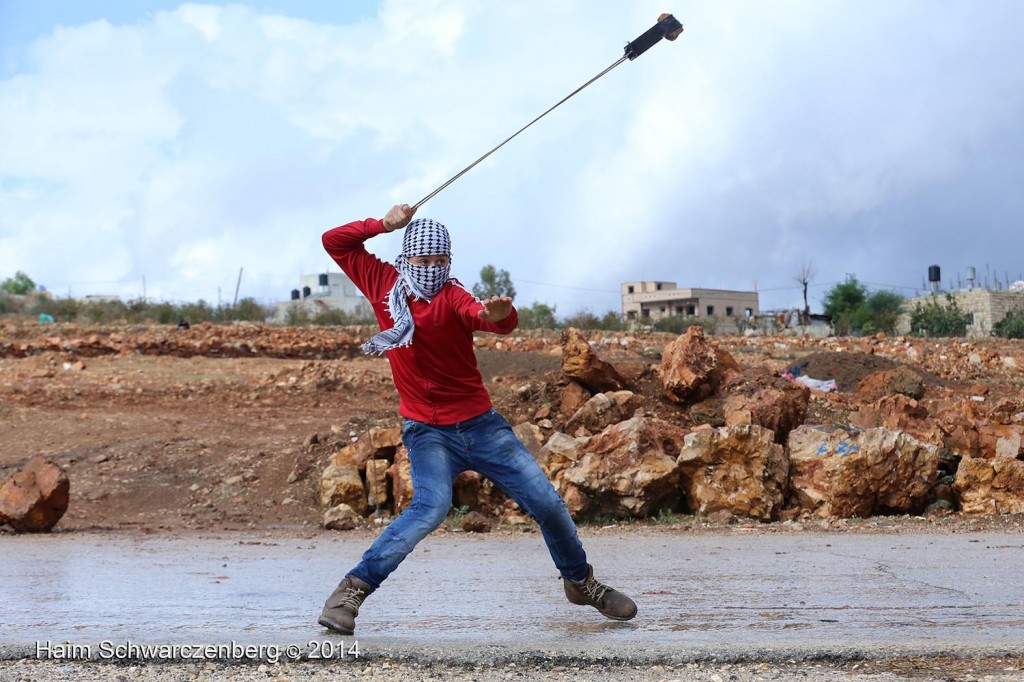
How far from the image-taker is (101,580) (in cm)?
720

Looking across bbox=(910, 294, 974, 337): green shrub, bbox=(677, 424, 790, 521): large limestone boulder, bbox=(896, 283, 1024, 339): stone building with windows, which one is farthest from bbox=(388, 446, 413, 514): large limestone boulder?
bbox=(896, 283, 1024, 339): stone building with windows

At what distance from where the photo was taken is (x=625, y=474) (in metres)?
10.4

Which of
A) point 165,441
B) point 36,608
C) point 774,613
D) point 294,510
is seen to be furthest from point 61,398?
point 774,613

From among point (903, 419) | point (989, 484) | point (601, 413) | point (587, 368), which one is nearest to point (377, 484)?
point (601, 413)

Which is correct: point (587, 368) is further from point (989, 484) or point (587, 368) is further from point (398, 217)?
point (398, 217)

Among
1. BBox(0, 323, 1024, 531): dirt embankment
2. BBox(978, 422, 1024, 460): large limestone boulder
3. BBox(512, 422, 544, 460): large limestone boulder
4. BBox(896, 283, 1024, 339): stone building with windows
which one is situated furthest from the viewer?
BBox(896, 283, 1024, 339): stone building with windows

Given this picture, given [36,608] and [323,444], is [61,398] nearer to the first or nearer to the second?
[323,444]

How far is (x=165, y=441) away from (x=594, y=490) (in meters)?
6.84

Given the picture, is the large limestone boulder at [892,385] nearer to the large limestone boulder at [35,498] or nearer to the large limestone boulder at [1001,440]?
the large limestone boulder at [1001,440]

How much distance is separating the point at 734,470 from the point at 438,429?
19.6 feet

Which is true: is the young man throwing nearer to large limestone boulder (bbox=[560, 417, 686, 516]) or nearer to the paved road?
the paved road

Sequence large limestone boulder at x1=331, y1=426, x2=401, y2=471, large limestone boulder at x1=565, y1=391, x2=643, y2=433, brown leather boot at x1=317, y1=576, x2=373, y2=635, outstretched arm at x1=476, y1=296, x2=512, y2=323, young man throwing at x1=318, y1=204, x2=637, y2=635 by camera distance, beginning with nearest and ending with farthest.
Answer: outstretched arm at x1=476, y1=296, x2=512, y2=323
brown leather boot at x1=317, y1=576, x2=373, y2=635
young man throwing at x1=318, y1=204, x2=637, y2=635
large limestone boulder at x1=331, y1=426, x2=401, y2=471
large limestone boulder at x1=565, y1=391, x2=643, y2=433

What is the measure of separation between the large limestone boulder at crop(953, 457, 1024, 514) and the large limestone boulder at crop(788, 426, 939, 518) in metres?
0.29

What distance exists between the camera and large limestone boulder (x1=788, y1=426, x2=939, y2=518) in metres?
10.4
